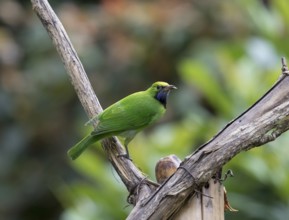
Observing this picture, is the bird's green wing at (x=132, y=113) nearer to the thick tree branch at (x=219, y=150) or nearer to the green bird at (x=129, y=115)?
the green bird at (x=129, y=115)

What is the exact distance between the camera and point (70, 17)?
5.92 meters

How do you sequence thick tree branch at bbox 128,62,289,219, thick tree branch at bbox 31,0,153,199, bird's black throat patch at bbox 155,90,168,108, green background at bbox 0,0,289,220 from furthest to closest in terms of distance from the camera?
green background at bbox 0,0,289,220 < bird's black throat patch at bbox 155,90,168,108 < thick tree branch at bbox 31,0,153,199 < thick tree branch at bbox 128,62,289,219

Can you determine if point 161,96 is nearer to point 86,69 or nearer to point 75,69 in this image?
point 75,69

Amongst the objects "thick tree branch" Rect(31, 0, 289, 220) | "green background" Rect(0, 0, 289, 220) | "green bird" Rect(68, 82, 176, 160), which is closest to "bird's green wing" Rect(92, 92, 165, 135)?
"green bird" Rect(68, 82, 176, 160)

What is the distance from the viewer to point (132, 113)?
2.85 meters

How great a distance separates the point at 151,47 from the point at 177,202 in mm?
3576

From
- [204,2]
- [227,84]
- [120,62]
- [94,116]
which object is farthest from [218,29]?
[94,116]

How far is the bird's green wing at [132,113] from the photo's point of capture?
276 centimetres

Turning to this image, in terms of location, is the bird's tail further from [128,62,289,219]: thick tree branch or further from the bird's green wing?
[128,62,289,219]: thick tree branch

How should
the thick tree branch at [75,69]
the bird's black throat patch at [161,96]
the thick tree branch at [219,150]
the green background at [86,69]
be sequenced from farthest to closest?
the green background at [86,69] < the bird's black throat patch at [161,96] < the thick tree branch at [75,69] < the thick tree branch at [219,150]

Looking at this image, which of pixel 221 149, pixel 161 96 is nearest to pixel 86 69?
pixel 161 96

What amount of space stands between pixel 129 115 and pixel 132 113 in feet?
0.04

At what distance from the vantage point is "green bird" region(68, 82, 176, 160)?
9.06 ft

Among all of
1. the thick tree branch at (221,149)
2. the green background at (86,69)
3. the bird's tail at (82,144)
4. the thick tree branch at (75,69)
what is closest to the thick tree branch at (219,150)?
the thick tree branch at (221,149)
